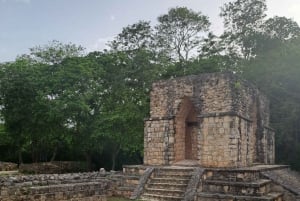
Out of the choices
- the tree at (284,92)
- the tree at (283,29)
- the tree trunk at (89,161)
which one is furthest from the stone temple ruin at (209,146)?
the tree trunk at (89,161)

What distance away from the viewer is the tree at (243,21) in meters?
27.6

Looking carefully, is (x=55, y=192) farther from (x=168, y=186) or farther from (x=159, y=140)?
(x=159, y=140)

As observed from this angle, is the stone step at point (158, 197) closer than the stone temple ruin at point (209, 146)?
No

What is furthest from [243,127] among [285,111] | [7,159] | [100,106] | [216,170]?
[7,159]

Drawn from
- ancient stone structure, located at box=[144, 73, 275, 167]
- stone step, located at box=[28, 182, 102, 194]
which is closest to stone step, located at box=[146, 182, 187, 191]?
ancient stone structure, located at box=[144, 73, 275, 167]

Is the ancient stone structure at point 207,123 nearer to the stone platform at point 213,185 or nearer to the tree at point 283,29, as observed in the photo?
the stone platform at point 213,185

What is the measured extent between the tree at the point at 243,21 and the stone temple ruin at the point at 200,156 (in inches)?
455

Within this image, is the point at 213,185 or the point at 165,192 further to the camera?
the point at 165,192

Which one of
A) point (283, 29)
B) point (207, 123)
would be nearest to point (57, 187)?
point (207, 123)

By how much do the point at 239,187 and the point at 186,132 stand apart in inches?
196

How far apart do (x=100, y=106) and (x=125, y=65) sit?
343cm

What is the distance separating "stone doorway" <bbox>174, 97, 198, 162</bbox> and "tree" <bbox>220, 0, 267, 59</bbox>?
12.9 metres

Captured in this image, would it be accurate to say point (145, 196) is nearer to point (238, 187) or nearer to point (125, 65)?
point (238, 187)

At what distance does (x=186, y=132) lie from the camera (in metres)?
16.0
